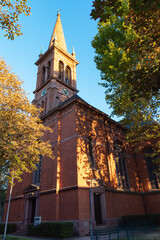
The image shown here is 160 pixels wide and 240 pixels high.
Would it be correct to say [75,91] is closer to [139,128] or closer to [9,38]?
[139,128]

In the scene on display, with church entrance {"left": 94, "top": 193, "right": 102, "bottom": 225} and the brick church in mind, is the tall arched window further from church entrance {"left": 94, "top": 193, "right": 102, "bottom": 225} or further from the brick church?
church entrance {"left": 94, "top": 193, "right": 102, "bottom": 225}

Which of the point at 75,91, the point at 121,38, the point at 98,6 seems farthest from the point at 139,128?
the point at 75,91

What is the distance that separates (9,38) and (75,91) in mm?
23482

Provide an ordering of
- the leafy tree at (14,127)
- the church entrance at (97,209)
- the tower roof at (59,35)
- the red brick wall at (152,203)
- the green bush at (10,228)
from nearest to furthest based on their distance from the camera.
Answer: the leafy tree at (14,127) → the church entrance at (97,209) → the green bush at (10,228) → the red brick wall at (152,203) → the tower roof at (59,35)

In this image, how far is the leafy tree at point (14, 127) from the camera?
11.4 meters

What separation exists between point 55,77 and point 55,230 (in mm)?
20833

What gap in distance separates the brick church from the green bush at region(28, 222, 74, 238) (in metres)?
0.84

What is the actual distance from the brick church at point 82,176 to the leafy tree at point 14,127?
4956 mm

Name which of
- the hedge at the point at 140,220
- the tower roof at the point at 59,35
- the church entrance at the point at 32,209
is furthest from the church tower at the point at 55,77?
the hedge at the point at 140,220

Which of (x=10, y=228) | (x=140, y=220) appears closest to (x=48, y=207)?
(x=10, y=228)

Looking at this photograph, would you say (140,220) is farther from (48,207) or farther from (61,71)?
(61,71)

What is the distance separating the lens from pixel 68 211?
1507cm

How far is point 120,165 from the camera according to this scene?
23.2 meters

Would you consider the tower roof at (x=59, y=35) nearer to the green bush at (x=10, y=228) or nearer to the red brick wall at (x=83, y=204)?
the red brick wall at (x=83, y=204)
